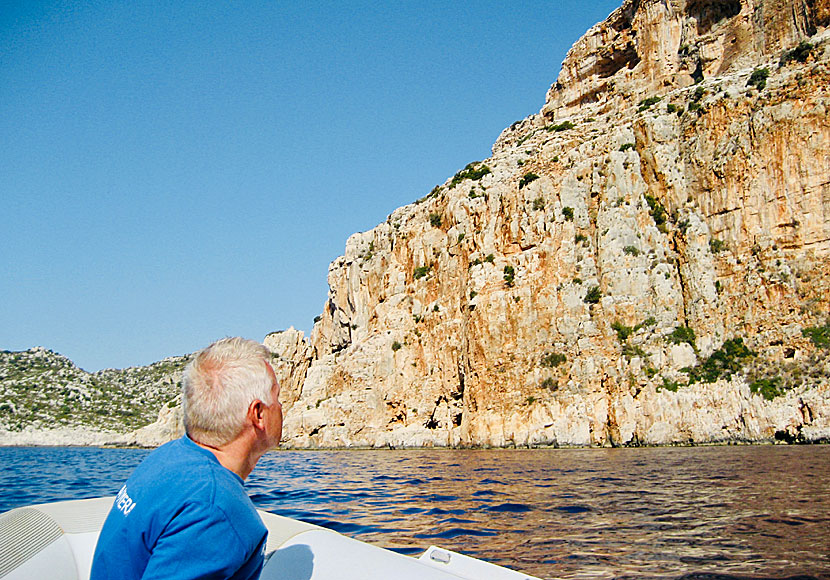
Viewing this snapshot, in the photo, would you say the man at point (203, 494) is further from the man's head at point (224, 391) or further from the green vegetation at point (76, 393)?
the green vegetation at point (76, 393)

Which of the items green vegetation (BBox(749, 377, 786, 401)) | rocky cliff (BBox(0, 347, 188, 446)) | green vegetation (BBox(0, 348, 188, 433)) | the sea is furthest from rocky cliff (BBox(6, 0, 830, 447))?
green vegetation (BBox(0, 348, 188, 433))

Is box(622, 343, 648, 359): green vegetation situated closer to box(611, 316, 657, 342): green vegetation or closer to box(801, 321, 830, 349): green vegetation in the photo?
box(611, 316, 657, 342): green vegetation

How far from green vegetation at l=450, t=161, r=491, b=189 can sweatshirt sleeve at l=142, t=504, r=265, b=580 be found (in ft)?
162

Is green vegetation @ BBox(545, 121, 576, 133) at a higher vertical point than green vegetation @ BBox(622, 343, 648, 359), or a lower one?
higher

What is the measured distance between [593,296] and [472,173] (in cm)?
1928

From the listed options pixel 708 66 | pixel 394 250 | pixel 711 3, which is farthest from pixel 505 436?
pixel 711 3

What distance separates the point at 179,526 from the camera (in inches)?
69.9

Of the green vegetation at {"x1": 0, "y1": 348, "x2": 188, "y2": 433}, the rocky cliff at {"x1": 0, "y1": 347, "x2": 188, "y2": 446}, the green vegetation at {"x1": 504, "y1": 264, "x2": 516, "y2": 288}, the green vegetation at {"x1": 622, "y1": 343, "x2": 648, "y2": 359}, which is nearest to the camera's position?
the green vegetation at {"x1": 622, "y1": 343, "x2": 648, "y2": 359}

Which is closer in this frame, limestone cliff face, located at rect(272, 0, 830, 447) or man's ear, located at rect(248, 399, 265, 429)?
man's ear, located at rect(248, 399, 265, 429)

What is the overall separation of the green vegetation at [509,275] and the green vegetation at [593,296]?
5.21m

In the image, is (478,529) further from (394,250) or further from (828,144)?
(394,250)

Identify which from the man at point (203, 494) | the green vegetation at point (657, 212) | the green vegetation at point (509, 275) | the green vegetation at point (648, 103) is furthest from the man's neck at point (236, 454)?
the green vegetation at point (648, 103)

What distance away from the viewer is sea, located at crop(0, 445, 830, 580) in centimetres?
541

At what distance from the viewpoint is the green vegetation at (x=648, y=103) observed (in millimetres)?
43594
